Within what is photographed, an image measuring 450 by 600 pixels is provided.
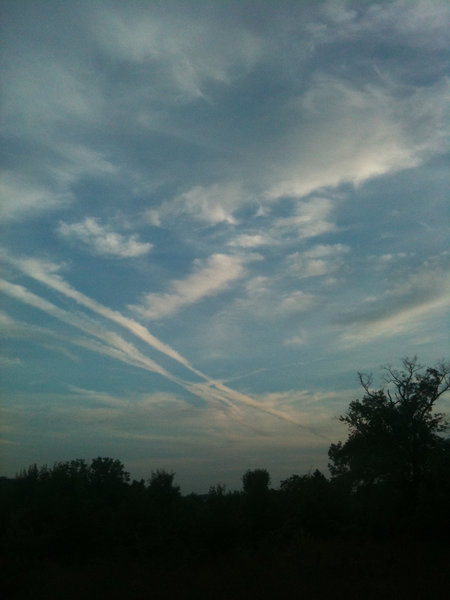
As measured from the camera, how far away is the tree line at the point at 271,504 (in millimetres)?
27703

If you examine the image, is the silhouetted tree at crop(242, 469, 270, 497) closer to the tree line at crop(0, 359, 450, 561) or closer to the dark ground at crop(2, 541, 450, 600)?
the tree line at crop(0, 359, 450, 561)

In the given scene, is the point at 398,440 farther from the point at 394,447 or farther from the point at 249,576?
the point at 249,576

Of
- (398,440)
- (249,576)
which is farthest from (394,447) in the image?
(249,576)

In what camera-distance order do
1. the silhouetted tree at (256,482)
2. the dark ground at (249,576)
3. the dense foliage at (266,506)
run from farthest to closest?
the silhouetted tree at (256,482), the dense foliage at (266,506), the dark ground at (249,576)

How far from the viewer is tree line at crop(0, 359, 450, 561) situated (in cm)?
2770

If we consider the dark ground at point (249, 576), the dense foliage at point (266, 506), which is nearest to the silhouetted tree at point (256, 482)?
the dense foliage at point (266, 506)

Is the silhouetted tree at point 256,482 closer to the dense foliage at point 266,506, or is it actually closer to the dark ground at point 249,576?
the dense foliage at point 266,506

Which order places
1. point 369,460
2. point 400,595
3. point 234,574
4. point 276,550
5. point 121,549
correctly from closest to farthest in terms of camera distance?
point 400,595 → point 234,574 → point 276,550 → point 121,549 → point 369,460

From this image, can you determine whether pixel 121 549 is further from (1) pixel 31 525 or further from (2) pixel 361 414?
(2) pixel 361 414

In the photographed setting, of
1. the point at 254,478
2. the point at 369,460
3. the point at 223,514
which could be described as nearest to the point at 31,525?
the point at 223,514

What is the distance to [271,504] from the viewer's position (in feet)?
111

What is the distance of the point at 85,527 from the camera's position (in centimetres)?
2823

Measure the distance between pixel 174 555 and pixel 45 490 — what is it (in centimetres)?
959

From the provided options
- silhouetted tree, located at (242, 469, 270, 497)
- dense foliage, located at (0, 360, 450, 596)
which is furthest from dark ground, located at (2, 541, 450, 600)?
silhouetted tree, located at (242, 469, 270, 497)
